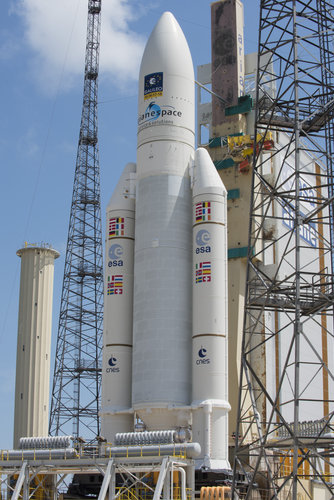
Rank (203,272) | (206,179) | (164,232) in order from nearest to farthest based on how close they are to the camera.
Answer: (203,272) → (164,232) → (206,179)

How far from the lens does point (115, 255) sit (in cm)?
4169

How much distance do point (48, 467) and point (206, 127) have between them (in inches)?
1141

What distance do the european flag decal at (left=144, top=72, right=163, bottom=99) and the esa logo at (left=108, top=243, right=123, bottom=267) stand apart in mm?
8246

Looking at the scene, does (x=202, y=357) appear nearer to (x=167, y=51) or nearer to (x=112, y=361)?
(x=112, y=361)

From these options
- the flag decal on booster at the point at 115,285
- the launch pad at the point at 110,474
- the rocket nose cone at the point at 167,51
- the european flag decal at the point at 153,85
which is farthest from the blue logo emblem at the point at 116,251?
the launch pad at the point at 110,474

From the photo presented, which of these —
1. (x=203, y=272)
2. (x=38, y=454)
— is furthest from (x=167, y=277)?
(x=38, y=454)

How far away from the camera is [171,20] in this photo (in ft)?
144

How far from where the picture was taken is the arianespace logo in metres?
41.6

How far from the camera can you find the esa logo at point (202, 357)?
3744cm

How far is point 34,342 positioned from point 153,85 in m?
21.1

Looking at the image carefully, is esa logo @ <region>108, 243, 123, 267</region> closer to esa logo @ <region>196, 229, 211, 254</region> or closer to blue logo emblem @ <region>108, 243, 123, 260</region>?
blue logo emblem @ <region>108, 243, 123, 260</region>

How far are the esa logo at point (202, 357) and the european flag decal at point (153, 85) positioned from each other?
45.6ft

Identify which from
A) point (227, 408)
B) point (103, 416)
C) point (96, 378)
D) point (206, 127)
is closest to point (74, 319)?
point (96, 378)

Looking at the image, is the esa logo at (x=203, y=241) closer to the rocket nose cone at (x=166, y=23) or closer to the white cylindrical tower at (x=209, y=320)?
the white cylindrical tower at (x=209, y=320)
